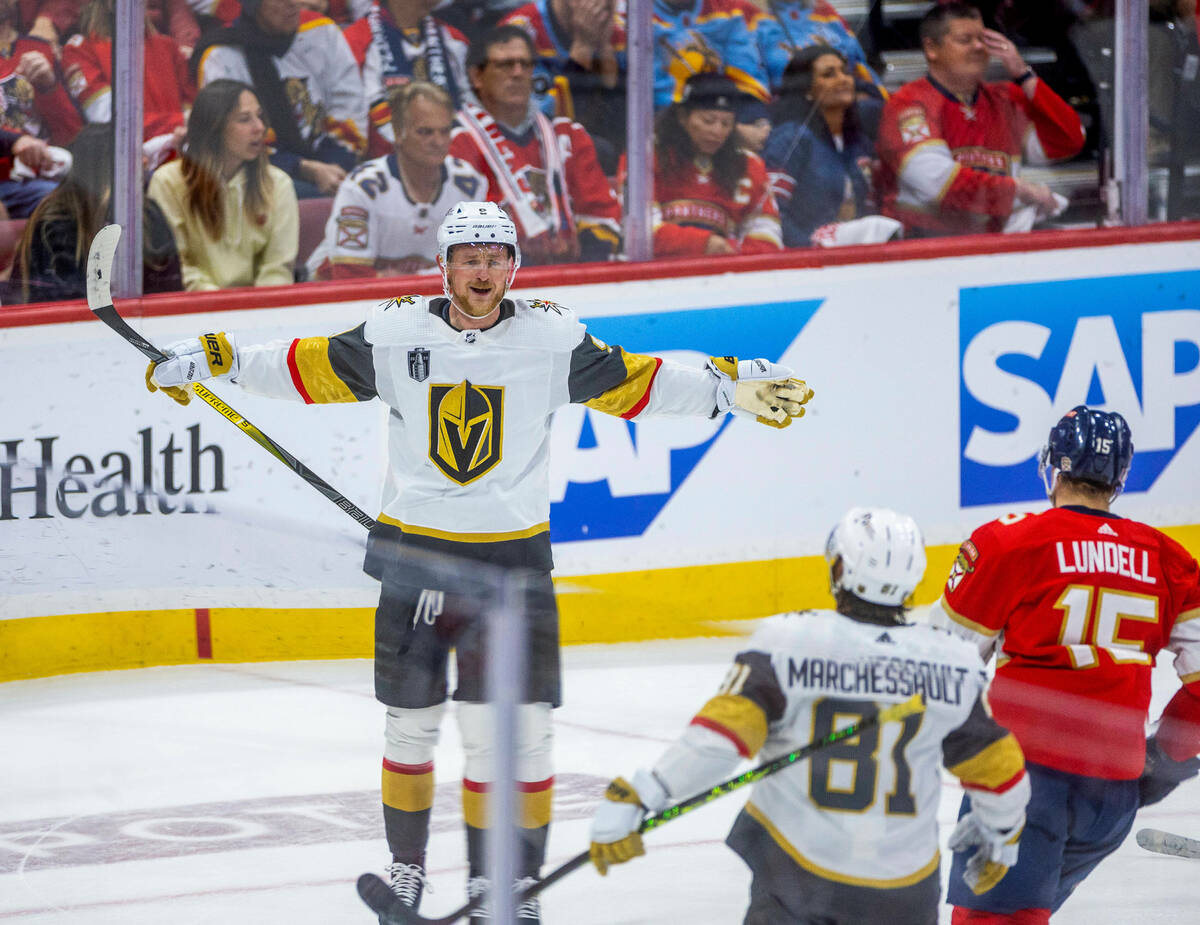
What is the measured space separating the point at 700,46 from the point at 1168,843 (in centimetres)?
324

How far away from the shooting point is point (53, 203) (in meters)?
4.85

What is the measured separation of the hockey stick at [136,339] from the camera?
339cm

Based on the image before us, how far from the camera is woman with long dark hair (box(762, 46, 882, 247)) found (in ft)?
18.1

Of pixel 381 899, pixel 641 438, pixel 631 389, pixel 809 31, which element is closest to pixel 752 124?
pixel 809 31

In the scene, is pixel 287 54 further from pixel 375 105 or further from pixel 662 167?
pixel 662 167

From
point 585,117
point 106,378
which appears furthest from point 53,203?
point 585,117

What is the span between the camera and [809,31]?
5496mm

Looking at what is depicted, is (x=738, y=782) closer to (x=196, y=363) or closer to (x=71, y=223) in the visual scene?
(x=196, y=363)

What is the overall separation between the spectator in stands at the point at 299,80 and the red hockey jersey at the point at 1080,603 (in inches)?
119

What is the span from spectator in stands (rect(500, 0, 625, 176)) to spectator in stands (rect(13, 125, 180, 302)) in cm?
129

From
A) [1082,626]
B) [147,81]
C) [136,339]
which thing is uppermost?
[147,81]

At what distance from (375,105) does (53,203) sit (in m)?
0.96

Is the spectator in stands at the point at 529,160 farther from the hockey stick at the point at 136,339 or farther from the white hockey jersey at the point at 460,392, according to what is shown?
the white hockey jersey at the point at 460,392

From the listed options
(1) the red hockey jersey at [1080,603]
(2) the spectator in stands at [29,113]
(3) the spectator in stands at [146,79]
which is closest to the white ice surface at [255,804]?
(1) the red hockey jersey at [1080,603]
